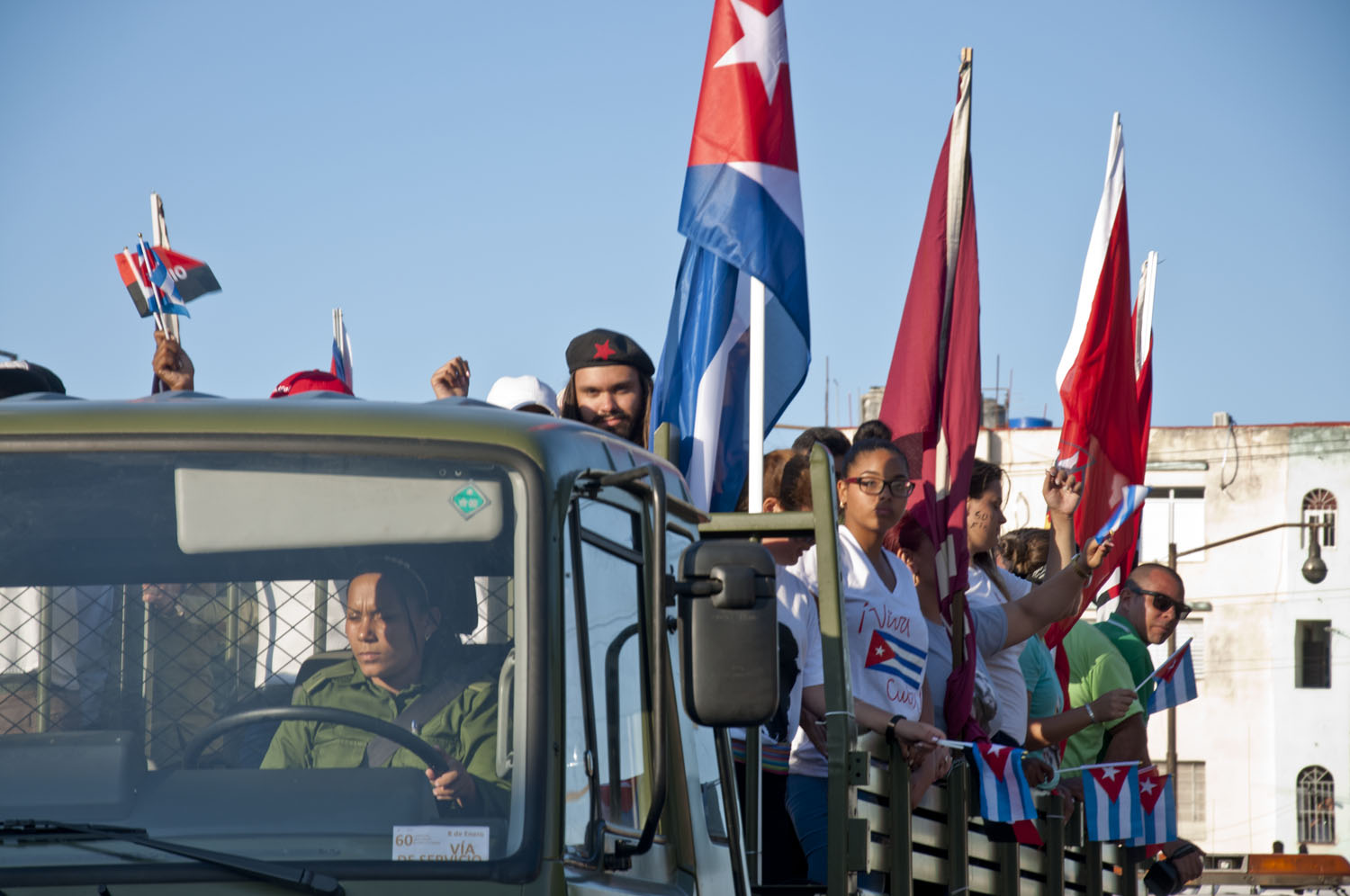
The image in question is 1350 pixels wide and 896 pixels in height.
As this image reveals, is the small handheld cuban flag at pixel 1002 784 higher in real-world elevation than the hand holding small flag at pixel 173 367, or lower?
lower

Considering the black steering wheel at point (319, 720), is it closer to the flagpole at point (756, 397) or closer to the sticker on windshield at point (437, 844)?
the sticker on windshield at point (437, 844)

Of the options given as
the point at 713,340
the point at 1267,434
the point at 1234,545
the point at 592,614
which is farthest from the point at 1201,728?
the point at 592,614

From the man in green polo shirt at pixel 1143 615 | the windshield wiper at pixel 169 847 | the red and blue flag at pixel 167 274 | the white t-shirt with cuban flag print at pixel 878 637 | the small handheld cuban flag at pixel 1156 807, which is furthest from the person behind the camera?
the man in green polo shirt at pixel 1143 615

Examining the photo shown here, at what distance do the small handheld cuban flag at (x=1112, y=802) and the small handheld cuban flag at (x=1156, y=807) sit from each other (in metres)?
0.05

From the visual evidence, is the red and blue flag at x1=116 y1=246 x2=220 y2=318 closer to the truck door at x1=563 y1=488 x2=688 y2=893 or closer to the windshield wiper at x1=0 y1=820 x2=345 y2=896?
the truck door at x1=563 y1=488 x2=688 y2=893

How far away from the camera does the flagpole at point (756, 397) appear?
6.76m

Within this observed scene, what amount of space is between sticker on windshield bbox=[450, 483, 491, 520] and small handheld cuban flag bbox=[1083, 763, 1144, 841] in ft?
14.0

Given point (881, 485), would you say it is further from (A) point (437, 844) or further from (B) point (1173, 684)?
(B) point (1173, 684)

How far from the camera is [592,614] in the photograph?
3.25 m

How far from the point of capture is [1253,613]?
45969 mm

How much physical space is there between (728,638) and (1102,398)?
7015 millimetres

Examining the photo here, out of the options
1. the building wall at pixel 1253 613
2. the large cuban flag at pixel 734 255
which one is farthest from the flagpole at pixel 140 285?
the building wall at pixel 1253 613

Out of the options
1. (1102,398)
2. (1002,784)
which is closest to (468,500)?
(1002,784)

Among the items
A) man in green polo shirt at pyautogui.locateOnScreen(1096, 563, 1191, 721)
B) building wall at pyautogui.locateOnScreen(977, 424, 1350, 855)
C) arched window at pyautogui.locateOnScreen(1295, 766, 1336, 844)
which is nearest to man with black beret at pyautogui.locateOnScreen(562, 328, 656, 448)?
man in green polo shirt at pyautogui.locateOnScreen(1096, 563, 1191, 721)
